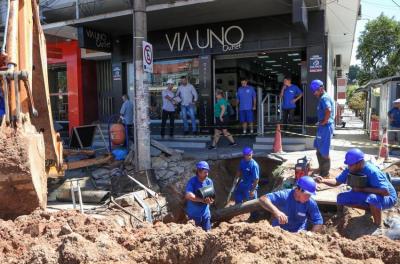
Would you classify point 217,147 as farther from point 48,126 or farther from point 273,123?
point 48,126

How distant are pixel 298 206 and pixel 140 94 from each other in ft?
17.3

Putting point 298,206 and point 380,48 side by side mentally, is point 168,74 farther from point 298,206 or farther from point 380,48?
point 380,48

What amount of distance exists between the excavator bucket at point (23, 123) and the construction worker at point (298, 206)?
2938mm

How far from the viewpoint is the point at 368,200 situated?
5957 mm

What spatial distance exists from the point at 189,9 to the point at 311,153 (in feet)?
17.7

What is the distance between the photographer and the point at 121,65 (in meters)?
15.6

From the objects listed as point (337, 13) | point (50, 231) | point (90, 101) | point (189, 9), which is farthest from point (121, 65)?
point (50, 231)

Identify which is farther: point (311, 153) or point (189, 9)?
point (189, 9)

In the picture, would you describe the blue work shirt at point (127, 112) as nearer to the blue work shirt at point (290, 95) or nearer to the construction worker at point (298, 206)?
the blue work shirt at point (290, 95)

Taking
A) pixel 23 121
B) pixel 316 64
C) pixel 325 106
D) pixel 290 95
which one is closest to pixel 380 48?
pixel 316 64

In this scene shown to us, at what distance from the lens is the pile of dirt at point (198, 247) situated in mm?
3479

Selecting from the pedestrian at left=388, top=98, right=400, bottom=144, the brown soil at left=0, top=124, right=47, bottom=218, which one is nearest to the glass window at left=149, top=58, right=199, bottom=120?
the pedestrian at left=388, top=98, right=400, bottom=144

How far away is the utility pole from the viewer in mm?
9266

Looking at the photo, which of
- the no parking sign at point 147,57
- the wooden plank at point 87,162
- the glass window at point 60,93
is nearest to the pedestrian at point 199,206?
the no parking sign at point 147,57
